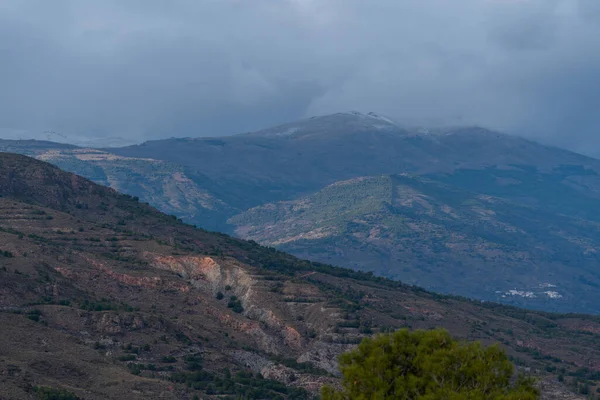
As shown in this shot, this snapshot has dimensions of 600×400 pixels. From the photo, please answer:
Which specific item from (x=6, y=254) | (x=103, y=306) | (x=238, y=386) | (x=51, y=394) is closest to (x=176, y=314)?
(x=103, y=306)

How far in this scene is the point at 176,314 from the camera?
76.9 metres

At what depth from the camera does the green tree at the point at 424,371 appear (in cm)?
3219

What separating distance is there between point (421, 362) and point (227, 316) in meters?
47.8

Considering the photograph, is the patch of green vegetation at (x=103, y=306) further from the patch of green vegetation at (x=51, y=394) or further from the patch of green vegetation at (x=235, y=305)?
the patch of green vegetation at (x=51, y=394)

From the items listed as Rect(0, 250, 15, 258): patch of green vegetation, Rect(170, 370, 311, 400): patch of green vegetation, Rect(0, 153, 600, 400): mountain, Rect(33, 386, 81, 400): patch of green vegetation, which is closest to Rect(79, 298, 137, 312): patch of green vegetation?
Rect(0, 153, 600, 400): mountain

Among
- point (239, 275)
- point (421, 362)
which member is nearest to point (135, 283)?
point (239, 275)

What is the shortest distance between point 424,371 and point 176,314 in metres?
46.4

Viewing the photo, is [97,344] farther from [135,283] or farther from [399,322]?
[399,322]

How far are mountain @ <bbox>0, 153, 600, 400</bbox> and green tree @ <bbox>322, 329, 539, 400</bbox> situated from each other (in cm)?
2004

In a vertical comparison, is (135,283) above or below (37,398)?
above

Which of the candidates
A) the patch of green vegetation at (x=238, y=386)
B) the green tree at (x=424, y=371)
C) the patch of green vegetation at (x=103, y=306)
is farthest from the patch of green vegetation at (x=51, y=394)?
the patch of green vegetation at (x=103, y=306)

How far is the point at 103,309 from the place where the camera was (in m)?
71.1

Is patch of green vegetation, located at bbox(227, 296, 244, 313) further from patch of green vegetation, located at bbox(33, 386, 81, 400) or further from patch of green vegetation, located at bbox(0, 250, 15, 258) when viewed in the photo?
patch of green vegetation, located at bbox(33, 386, 81, 400)

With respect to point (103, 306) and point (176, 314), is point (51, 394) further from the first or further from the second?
point (176, 314)
